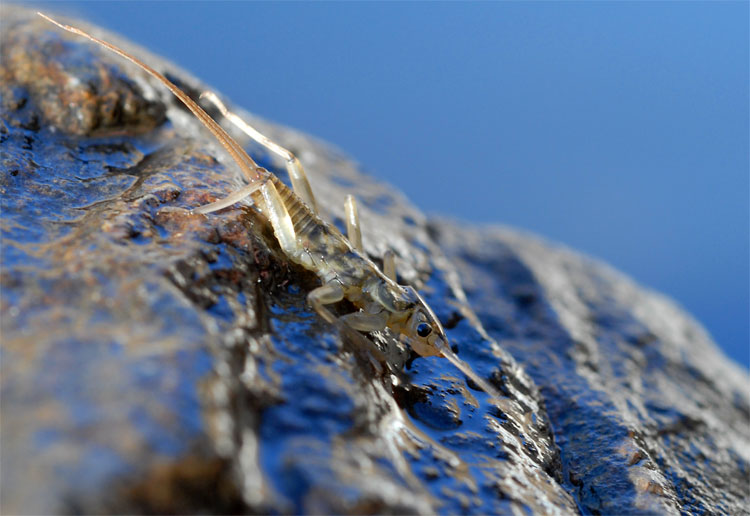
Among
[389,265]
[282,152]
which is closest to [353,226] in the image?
[389,265]

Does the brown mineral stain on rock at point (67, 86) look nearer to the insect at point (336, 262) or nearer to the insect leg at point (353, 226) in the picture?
Answer: the insect at point (336, 262)

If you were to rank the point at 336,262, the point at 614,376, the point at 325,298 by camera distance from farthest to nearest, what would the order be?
1. the point at 614,376
2. the point at 336,262
3. the point at 325,298

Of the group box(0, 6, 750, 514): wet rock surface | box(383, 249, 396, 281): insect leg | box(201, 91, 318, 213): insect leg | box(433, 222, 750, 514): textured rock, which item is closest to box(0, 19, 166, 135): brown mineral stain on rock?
box(0, 6, 750, 514): wet rock surface

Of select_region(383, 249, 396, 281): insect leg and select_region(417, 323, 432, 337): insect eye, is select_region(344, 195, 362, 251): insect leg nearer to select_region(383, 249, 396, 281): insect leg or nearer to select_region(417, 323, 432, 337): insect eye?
select_region(383, 249, 396, 281): insect leg

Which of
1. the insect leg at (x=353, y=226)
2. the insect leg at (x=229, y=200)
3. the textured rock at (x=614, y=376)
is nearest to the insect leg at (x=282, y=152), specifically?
the insect leg at (x=353, y=226)

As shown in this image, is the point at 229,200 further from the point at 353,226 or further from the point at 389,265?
the point at 389,265
